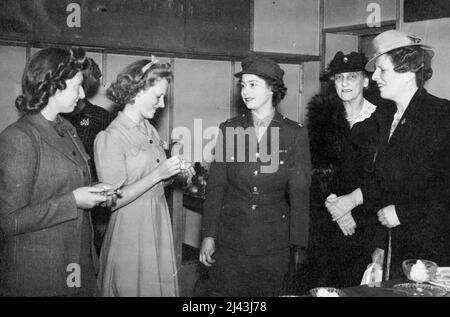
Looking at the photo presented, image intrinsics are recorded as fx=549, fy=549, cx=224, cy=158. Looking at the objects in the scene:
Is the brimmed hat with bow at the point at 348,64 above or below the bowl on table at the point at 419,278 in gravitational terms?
above

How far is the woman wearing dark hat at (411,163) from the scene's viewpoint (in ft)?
7.73

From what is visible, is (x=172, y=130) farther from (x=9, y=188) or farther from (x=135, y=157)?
(x=9, y=188)

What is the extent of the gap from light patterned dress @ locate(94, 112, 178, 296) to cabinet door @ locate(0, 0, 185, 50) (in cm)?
204

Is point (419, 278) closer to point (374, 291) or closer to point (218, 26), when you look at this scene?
point (374, 291)

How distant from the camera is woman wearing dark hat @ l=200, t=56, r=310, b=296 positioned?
8.57 ft

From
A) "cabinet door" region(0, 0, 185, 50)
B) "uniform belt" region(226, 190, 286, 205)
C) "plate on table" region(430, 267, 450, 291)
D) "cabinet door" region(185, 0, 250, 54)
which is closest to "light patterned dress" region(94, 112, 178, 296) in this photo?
"uniform belt" region(226, 190, 286, 205)

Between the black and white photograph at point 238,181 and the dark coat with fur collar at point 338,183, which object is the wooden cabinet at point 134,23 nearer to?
the black and white photograph at point 238,181

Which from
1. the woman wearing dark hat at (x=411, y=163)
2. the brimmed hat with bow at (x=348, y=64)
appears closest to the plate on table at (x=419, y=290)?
the woman wearing dark hat at (x=411, y=163)

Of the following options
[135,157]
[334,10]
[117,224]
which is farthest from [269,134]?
[334,10]

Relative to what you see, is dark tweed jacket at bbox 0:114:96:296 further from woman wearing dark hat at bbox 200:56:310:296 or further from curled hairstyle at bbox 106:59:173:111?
woman wearing dark hat at bbox 200:56:310:296

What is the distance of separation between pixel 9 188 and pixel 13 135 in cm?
19

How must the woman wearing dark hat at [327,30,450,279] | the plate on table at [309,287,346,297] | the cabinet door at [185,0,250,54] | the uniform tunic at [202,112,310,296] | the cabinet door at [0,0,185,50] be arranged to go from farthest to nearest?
the cabinet door at [185,0,250,54] < the cabinet door at [0,0,185,50] < the uniform tunic at [202,112,310,296] < the woman wearing dark hat at [327,30,450,279] < the plate on table at [309,287,346,297]

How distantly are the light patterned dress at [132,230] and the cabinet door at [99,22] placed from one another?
2.04 meters
